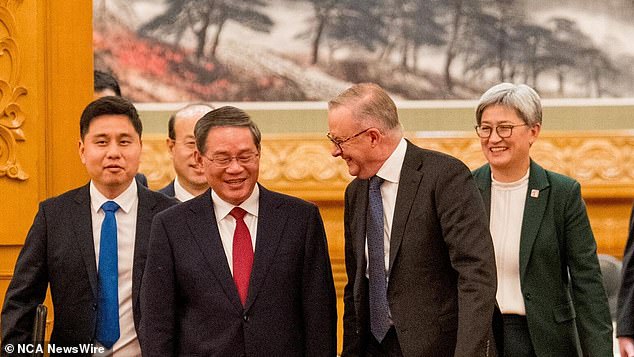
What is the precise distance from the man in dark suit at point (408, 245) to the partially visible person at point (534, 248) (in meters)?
0.55

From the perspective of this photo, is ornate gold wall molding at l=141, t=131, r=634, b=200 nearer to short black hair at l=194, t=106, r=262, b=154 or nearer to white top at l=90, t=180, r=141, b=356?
white top at l=90, t=180, r=141, b=356

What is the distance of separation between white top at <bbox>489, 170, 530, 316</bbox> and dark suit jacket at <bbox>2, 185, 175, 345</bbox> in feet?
4.79

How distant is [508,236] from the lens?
453cm

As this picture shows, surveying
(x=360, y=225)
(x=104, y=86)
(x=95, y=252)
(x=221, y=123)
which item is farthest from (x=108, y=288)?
(x=104, y=86)

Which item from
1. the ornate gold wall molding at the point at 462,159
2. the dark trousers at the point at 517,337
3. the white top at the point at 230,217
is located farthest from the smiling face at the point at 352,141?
the ornate gold wall molding at the point at 462,159

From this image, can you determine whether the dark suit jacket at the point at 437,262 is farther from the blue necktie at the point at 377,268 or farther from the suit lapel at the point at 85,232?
the suit lapel at the point at 85,232

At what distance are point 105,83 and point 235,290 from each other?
95.1 inches

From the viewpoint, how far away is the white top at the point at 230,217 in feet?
13.5

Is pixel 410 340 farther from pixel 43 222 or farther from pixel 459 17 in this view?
pixel 459 17

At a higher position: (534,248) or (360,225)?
(360,225)

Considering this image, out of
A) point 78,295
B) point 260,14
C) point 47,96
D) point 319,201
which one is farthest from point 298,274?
point 260,14

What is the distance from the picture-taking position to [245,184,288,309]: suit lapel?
4.02 m

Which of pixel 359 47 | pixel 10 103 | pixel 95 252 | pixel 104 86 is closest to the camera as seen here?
pixel 95 252

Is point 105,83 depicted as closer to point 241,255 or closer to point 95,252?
point 95,252
